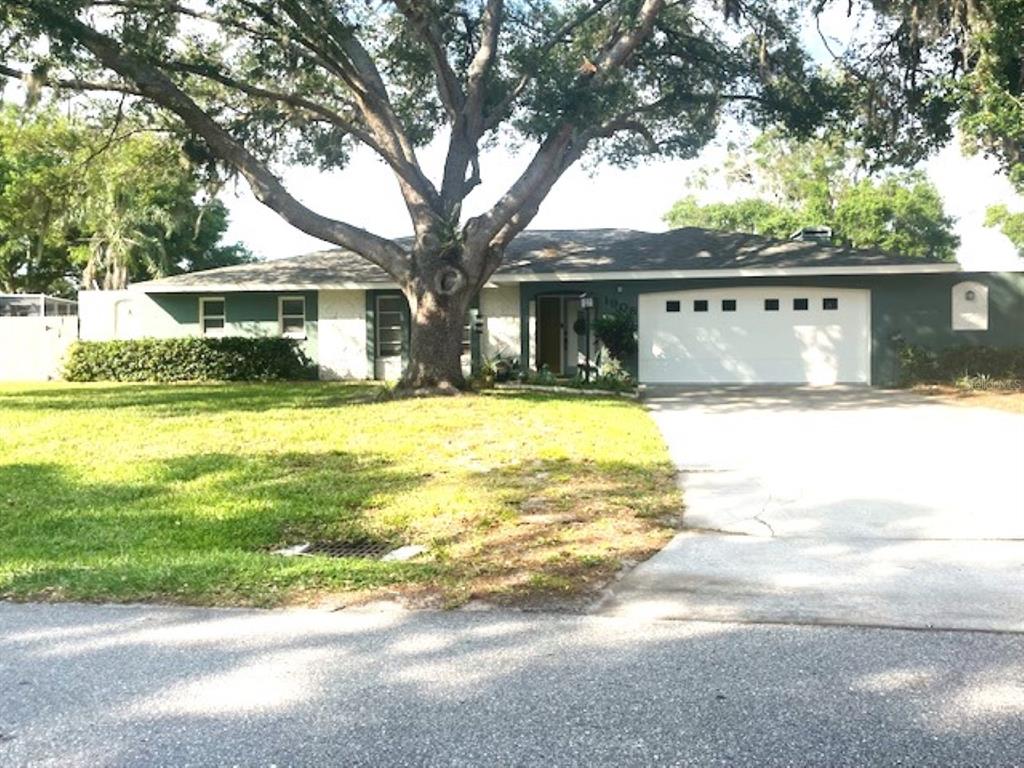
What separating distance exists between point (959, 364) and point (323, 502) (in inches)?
623

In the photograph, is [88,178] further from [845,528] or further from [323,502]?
[845,528]

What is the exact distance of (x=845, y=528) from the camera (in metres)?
6.26

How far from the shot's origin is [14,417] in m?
12.4

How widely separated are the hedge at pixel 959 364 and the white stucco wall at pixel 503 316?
28.5 ft

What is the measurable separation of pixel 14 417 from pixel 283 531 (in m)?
8.22

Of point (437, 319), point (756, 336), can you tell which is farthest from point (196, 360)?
point (756, 336)

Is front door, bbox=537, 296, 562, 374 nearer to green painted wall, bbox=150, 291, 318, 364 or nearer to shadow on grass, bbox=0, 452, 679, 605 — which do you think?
green painted wall, bbox=150, 291, 318, 364

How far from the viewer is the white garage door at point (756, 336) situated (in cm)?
1920

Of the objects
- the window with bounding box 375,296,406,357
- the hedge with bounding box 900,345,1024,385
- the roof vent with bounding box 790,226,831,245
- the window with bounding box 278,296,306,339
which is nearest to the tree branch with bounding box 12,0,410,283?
the window with bounding box 375,296,406,357

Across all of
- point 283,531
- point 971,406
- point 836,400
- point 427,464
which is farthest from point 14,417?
point 971,406

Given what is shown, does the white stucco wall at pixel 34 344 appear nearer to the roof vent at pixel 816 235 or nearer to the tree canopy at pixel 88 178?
the tree canopy at pixel 88 178

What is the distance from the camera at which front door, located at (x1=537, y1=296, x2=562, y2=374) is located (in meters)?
20.9

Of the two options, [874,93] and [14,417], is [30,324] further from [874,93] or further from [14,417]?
[874,93]

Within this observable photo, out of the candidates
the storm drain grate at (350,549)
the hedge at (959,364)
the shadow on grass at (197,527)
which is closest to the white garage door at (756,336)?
the hedge at (959,364)
